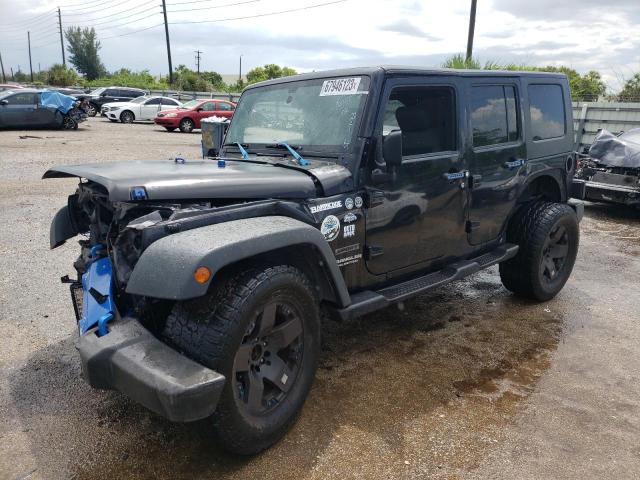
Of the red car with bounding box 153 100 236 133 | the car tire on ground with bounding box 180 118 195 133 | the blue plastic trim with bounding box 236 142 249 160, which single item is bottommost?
the blue plastic trim with bounding box 236 142 249 160

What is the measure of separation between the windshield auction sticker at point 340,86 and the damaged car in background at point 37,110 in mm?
17340

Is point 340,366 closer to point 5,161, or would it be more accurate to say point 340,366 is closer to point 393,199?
point 393,199

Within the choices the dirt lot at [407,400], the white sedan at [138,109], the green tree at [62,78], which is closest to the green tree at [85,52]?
the green tree at [62,78]

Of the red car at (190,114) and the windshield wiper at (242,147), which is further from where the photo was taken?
the red car at (190,114)

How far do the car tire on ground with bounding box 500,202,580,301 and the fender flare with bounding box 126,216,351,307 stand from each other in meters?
2.65

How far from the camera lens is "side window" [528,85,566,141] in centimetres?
459

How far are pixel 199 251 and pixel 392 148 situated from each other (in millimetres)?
1405

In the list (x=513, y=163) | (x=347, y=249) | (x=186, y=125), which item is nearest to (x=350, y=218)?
(x=347, y=249)

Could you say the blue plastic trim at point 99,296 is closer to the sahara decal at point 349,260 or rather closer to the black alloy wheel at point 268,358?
the black alloy wheel at point 268,358

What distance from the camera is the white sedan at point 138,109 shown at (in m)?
24.3

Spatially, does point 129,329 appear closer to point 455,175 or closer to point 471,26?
point 455,175

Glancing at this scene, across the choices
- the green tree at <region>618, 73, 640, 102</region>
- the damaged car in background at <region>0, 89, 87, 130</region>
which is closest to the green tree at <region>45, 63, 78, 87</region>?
the damaged car in background at <region>0, 89, 87, 130</region>

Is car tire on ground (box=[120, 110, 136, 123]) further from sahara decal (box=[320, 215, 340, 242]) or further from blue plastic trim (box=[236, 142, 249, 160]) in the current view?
sahara decal (box=[320, 215, 340, 242])

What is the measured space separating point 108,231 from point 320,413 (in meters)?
1.54
